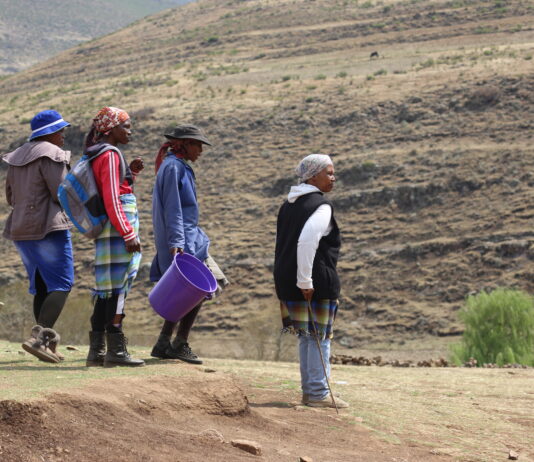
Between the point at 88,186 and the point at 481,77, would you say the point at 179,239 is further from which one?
the point at 481,77

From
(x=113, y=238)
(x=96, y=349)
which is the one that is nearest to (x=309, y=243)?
(x=113, y=238)

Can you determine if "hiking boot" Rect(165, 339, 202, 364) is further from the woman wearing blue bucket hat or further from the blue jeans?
the blue jeans

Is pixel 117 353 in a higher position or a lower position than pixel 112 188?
lower

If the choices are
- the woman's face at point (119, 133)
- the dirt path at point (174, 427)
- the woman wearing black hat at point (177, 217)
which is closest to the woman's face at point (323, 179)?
the woman wearing black hat at point (177, 217)

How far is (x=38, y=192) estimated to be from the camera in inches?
273

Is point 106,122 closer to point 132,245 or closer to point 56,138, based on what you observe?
point 56,138

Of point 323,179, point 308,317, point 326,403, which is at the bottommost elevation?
point 326,403

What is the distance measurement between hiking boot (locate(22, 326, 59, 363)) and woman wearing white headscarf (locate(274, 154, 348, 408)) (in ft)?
5.78

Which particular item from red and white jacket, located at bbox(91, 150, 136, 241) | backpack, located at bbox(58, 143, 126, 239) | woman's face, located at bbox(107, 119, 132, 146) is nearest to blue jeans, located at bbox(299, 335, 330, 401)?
red and white jacket, located at bbox(91, 150, 136, 241)

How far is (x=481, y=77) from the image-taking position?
39.6m

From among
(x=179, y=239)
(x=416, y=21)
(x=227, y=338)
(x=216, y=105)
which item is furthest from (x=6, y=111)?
(x=179, y=239)

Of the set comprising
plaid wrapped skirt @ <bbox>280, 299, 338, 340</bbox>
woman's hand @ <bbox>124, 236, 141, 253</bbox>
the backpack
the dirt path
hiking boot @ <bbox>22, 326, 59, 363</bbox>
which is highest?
the backpack

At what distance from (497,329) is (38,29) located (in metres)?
170

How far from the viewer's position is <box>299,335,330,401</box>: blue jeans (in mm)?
6418
